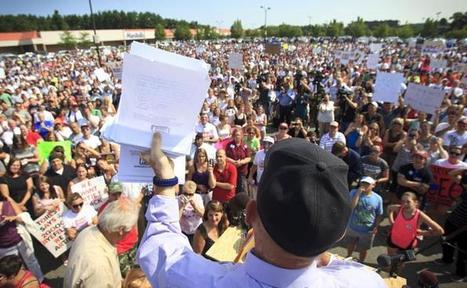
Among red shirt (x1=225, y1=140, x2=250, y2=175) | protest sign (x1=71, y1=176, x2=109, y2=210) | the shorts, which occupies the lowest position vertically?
the shorts

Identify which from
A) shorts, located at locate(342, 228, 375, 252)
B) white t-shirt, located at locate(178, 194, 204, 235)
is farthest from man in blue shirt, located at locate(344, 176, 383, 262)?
white t-shirt, located at locate(178, 194, 204, 235)

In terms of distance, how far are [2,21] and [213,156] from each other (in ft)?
354

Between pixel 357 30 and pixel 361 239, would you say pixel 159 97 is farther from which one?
pixel 357 30

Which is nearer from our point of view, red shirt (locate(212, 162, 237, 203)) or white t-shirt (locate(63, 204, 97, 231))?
white t-shirt (locate(63, 204, 97, 231))

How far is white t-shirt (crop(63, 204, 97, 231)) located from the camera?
486 centimetres

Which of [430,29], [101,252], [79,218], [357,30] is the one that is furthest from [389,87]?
[357,30]

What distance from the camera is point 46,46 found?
238 ft

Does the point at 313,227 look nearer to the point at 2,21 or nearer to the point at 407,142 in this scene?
the point at 407,142

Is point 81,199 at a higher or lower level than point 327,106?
lower

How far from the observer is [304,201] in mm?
908

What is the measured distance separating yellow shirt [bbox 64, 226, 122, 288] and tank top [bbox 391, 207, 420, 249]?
3801 mm

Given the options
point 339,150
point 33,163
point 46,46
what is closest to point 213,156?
point 339,150

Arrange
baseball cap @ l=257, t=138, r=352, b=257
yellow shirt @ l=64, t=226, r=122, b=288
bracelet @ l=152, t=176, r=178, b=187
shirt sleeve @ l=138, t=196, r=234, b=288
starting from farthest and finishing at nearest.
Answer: yellow shirt @ l=64, t=226, r=122, b=288 → bracelet @ l=152, t=176, r=178, b=187 → shirt sleeve @ l=138, t=196, r=234, b=288 → baseball cap @ l=257, t=138, r=352, b=257

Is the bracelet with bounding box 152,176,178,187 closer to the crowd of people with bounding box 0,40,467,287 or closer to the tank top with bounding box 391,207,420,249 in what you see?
the crowd of people with bounding box 0,40,467,287
